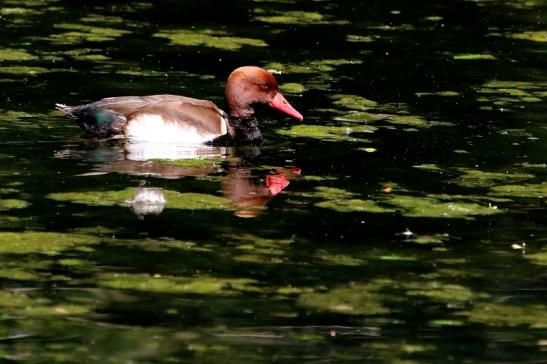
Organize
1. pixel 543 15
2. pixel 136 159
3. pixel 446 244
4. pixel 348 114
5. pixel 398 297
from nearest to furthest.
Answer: pixel 398 297 → pixel 446 244 → pixel 136 159 → pixel 348 114 → pixel 543 15

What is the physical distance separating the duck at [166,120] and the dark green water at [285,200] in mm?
183

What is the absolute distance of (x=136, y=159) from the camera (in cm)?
1248

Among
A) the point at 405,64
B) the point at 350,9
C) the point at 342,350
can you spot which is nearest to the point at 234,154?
the point at 405,64

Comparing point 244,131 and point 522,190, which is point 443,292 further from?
point 244,131

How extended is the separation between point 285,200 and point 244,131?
2.44m

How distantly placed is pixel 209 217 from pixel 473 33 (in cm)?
881

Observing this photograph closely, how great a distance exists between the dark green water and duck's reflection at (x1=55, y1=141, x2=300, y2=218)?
0.12 ft

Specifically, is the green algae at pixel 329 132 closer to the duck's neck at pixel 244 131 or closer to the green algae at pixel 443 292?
the duck's neck at pixel 244 131

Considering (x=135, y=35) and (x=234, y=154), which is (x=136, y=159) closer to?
(x=234, y=154)

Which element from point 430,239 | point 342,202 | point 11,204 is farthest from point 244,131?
point 430,239

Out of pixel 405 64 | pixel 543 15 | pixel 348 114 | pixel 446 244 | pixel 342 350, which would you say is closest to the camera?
pixel 342 350

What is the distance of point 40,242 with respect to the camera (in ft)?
31.7

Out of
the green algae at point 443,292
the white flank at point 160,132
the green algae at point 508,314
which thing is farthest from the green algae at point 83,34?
the green algae at point 508,314

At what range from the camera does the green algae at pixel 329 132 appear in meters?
13.5
